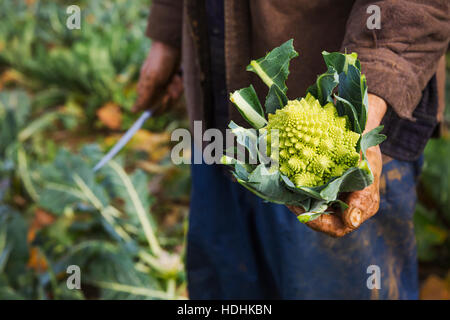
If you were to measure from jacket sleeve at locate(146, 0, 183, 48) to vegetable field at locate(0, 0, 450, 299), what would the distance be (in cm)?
63

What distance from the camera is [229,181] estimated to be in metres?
1.20

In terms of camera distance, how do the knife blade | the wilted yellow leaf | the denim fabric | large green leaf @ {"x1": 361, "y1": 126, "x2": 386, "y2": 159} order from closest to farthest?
large green leaf @ {"x1": 361, "y1": 126, "x2": 386, "y2": 159}
the denim fabric
the knife blade
the wilted yellow leaf

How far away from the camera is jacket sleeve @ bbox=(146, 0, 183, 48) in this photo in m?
1.26

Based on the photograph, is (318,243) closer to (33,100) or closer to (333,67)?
(333,67)

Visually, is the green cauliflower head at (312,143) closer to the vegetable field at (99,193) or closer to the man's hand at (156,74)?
the man's hand at (156,74)

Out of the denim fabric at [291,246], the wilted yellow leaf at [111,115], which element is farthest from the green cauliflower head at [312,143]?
the wilted yellow leaf at [111,115]

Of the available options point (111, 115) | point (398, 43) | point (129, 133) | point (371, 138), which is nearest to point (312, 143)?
point (371, 138)

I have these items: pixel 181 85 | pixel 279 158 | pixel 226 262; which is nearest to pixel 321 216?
pixel 279 158

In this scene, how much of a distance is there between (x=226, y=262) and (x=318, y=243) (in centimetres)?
39

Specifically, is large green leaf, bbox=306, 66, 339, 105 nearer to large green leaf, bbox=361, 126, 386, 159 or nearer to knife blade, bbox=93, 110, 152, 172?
large green leaf, bbox=361, 126, 386, 159

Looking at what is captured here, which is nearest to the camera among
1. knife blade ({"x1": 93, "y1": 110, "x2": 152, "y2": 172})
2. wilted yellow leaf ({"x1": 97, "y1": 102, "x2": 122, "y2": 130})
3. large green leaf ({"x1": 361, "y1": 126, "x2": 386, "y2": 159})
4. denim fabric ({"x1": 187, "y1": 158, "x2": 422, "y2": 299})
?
large green leaf ({"x1": 361, "y1": 126, "x2": 386, "y2": 159})

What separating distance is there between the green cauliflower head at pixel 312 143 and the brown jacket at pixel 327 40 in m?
0.13

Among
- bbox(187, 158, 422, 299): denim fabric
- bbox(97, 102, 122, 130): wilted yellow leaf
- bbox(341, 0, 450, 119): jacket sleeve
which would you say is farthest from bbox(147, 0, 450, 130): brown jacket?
bbox(97, 102, 122, 130): wilted yellow leaf

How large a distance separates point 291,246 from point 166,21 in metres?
0.81
